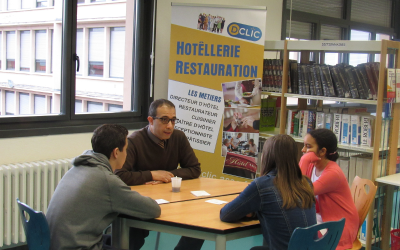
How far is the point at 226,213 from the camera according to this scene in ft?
6.58

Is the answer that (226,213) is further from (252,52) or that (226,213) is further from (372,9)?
(372,9)

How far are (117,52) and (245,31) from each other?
136 cm

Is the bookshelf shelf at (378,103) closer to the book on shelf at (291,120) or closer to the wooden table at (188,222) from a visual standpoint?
the book on shelf at (291,120)

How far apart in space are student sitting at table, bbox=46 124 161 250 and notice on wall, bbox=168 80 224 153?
193 centimetres

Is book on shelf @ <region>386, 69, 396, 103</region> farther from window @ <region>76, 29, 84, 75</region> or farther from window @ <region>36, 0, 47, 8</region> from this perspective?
window @ <region>36, 0, 47, 8</region>

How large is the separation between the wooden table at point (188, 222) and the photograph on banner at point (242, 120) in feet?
4.50

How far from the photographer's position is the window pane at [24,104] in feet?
11.5

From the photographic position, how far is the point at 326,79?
3625 millimetres

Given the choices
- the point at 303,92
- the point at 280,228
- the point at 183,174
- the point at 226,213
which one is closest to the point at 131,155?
the point at 183,174

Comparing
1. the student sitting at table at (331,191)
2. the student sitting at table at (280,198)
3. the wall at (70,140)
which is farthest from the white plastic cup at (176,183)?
the wall at (70,140)

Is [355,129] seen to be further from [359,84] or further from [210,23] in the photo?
[210,23]

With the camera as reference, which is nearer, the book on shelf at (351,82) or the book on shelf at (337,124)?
the book on shelf at (351,82)

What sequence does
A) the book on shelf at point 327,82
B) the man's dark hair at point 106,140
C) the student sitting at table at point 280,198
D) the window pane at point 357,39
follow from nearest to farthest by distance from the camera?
the student sitting at table at point 280,198
the man's dark hair at point 106,140
the book on shelf at point 327,82
the window pane at point 357,39

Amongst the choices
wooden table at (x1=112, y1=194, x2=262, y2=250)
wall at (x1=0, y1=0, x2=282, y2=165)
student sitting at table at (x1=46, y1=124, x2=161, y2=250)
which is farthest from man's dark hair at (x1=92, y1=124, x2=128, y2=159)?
wall at (x1=0, y1=0, x2=282, y2=165)
